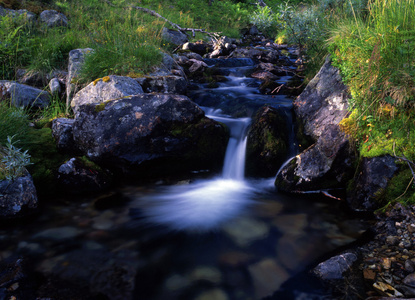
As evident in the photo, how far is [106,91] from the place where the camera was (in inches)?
206

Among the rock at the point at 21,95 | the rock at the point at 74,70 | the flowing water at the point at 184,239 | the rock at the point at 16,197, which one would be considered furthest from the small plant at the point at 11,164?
the rock at the point at 74,70

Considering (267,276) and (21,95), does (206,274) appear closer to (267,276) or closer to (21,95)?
(267,276)

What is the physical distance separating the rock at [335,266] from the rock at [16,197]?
3.31 meters

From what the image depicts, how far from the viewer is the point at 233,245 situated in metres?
2.98

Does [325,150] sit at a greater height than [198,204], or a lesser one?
greater

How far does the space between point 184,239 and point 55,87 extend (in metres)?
4.87

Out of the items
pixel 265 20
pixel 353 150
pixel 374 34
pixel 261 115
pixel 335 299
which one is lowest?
pixel 335 299

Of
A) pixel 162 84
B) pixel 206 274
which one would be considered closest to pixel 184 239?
pixel 206 274

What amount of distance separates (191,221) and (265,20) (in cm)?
733

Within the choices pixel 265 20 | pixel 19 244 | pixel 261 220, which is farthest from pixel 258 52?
pixel 19 244

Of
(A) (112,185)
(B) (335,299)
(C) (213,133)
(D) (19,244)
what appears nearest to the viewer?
(B) (335,299)

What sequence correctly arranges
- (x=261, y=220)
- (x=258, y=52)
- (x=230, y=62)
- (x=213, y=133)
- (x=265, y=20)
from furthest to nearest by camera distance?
(x=258, y=52) → (x=230, y=62) → (x=265, y=20) → (x=213, y=133) → (x=261, y=220)

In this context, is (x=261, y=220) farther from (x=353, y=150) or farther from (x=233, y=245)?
(x=353, y=150)

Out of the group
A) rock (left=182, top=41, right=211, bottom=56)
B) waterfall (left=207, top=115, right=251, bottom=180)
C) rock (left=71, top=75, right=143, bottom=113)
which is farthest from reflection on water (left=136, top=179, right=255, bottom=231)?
rock (left=182, top=41, right=211, bottom=56)
